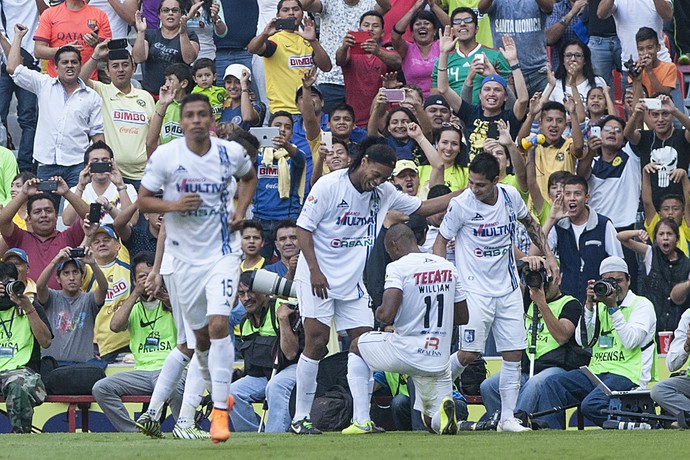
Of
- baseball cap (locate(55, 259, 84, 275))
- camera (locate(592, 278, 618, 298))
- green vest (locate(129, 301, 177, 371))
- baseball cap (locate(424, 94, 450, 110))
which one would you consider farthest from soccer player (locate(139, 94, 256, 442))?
baseball cap (locate(424, 94, 450, 110))

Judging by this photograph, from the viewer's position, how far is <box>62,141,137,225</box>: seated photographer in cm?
1569

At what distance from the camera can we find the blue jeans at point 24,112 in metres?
18.2

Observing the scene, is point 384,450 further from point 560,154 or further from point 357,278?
point 560,154

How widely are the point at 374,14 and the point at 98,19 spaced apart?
3.90m

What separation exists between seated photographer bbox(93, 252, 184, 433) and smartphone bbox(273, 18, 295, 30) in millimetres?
4458

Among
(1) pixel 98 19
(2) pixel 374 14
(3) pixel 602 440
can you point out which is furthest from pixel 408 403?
(1) pixel 98 19

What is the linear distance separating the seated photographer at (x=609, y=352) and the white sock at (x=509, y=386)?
0.85 m

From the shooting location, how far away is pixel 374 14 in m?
17.5

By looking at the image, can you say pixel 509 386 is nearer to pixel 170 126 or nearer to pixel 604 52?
pixel 170 126

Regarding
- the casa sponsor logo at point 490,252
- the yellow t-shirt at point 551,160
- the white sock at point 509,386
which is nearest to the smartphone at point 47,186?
the casa sponsor logo at point 490,252

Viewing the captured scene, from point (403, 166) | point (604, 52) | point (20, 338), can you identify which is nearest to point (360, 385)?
point (403, 166)

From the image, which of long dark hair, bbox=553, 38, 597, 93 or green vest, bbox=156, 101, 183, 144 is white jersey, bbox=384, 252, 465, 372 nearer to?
long dark hair, bbox=553, 38, 597, 93

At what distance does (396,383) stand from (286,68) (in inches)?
Result: 227

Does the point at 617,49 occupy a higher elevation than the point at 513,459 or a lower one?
higher
